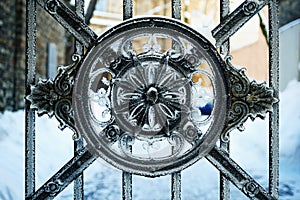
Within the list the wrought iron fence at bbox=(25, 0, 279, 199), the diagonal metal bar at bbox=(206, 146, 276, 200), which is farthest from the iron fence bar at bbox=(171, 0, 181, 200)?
the diagonal metal bar at bbox=(206, 146, 276, 200)

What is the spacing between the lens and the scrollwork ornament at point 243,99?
1158 millimetres

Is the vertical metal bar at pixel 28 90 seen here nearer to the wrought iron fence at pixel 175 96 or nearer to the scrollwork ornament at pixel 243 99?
the wrought iron fence at pixel 175 96

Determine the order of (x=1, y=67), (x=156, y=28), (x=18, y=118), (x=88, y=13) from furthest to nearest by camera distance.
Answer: (x=1, y=67) < (x=18, y=118) < (x=88, y=13) < (x=156, y=28)

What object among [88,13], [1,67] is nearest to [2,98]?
[1,67]

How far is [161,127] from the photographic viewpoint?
119 cm

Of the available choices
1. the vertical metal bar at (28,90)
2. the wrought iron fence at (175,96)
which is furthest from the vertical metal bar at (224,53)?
the vertical metal bar at (28,90)

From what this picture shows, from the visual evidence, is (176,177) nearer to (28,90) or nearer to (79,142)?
(79,142)

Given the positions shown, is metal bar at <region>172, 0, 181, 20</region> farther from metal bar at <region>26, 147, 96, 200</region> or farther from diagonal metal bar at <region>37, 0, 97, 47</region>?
metal bar at <region>26, 147, 96, 200</region>

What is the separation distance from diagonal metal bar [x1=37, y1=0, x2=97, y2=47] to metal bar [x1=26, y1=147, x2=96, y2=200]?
296 millimetres

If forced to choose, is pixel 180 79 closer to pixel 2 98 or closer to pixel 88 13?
pixel 88 13

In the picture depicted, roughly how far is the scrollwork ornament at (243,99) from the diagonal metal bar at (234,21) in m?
0.06

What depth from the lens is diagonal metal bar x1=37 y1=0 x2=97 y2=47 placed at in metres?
1.16

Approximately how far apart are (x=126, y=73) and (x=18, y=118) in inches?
89.7

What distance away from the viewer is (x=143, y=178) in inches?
94.1
